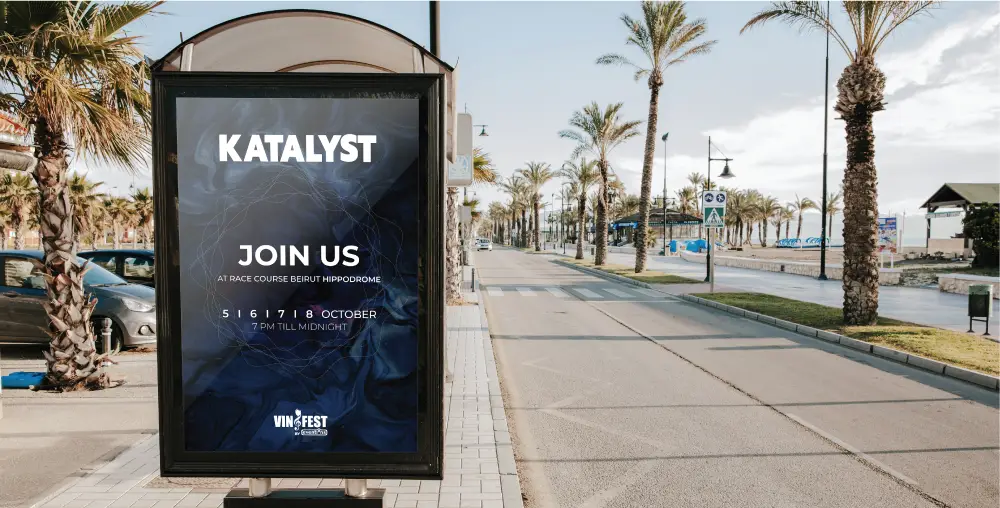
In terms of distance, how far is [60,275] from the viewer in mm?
7137

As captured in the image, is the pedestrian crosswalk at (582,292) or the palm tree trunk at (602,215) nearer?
the pedestrian crosswalk at (582,292)

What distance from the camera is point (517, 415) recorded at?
7070 millimetres

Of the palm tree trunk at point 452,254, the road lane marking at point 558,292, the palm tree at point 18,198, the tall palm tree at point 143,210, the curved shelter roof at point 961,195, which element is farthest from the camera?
the tall palm tree at point 143,210

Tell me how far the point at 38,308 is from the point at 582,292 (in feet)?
52.1

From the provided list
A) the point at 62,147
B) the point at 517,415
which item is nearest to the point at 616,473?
the point at 517,415

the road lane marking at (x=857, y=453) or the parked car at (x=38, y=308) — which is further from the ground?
the parked car at (x=38, y=308)

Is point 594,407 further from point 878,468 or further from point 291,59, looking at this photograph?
point 291,59

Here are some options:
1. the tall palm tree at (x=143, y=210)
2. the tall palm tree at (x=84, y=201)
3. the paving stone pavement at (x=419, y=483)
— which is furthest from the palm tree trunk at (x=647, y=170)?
the tall palm tree at (x=143, y=210)

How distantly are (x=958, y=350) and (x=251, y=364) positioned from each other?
1114cm

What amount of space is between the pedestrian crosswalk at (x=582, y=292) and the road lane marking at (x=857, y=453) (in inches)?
529

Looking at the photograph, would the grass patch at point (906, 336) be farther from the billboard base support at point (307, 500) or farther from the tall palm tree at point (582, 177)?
the tall palm tree at point (582, 177)

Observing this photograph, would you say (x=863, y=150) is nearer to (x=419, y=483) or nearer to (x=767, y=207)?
(x=419, y=483)

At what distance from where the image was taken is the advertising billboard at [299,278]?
3230mm

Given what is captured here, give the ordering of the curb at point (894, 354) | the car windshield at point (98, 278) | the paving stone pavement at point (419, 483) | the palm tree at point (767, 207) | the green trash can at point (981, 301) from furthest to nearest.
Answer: the palm tree at point (767, 207) < the green trash can at point (981, 301) < the car windshield at point (98, 278) < the curb at point (894, 354) < the paving stone pavement at point (419, 483)
